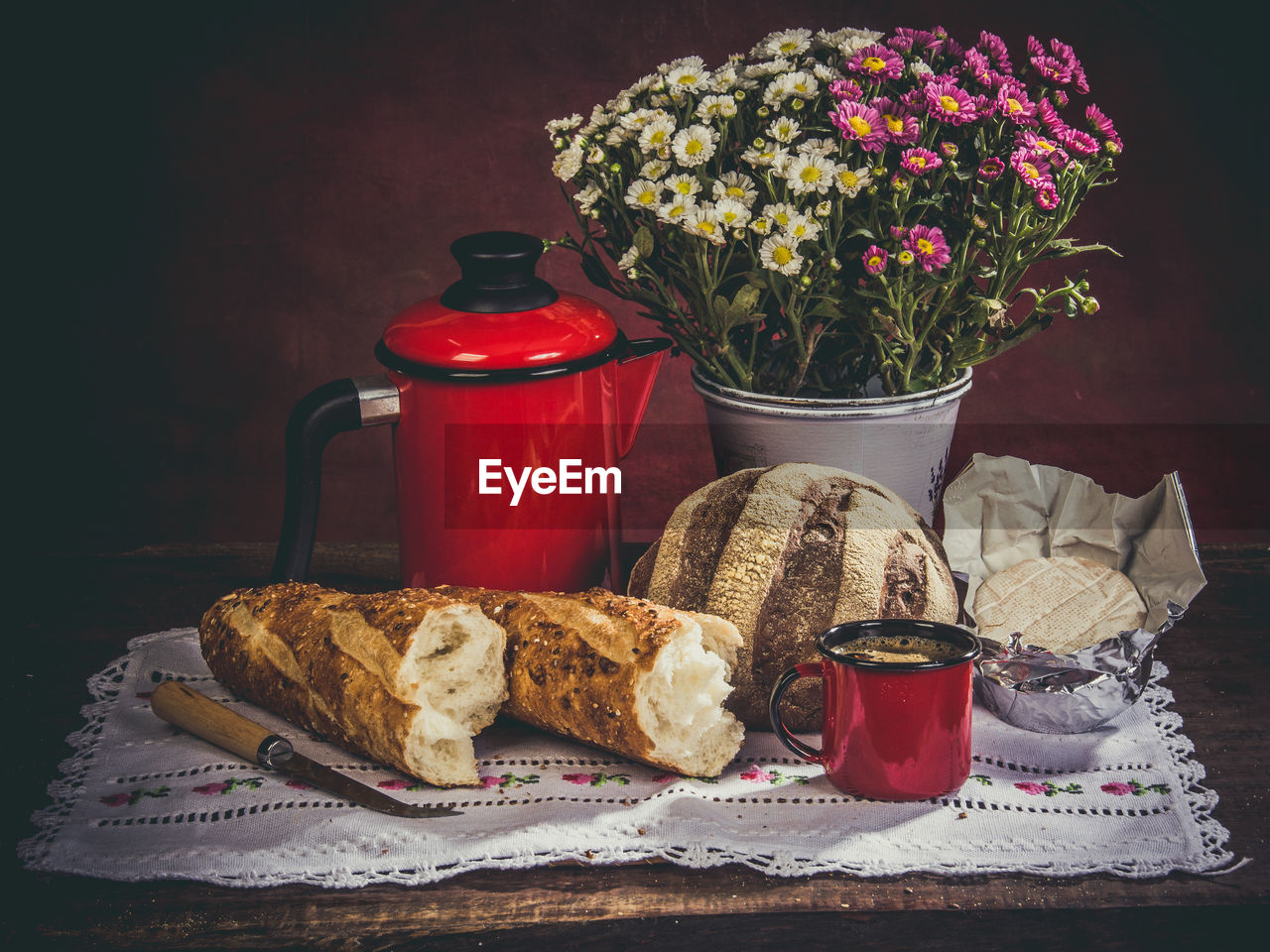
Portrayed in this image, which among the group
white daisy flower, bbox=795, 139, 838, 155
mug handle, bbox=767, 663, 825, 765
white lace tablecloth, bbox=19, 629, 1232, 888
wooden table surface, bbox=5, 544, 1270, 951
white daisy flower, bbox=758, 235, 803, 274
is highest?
white daisy flower, bbox=795, 139, 838, 155

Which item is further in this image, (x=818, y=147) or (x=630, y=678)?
(x=818, y=147)

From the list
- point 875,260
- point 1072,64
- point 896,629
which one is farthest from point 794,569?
point 1072,64

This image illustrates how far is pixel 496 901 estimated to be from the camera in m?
0.99

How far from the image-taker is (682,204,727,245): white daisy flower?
4.25ft

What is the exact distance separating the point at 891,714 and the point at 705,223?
1.87ft

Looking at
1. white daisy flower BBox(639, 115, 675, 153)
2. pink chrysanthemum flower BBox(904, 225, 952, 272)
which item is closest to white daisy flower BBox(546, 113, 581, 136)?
white daisy flower BBox(639, 115, 675, 153)

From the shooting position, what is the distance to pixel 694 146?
1.32 metres

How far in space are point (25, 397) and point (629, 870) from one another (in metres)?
1.57

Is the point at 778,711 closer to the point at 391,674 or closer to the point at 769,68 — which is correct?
the point at 391,674

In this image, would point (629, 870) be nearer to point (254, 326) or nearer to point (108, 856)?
point (108, 856)

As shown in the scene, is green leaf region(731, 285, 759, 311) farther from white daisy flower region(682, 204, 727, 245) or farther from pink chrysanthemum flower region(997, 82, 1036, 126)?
pink chrysanthemum flower region(997, 82, 1036, 126)

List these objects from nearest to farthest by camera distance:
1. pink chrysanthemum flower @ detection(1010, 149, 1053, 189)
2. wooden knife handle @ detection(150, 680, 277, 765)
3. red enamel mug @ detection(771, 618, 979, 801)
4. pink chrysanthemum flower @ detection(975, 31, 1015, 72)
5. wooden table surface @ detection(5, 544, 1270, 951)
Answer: wooden table surface @ detection(5, 544, 1270, 951), red enamel mug @ detection(771, 618, 979, 801), wooden knife handle @ detection(150, 680, 277, 765), pink chrysanthemum flower @ detection(1010, 149, 1053, 189), pink chrysanthemum flower @ detection(975, 31, 1015, 72)

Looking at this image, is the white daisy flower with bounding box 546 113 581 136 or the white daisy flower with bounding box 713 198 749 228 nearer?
the white daisy flower with bounding box 713 198 749 228

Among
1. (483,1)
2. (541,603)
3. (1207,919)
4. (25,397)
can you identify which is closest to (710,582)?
(541,603)
